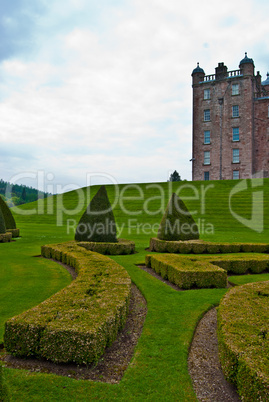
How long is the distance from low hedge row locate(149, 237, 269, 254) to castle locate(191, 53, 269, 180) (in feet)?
109

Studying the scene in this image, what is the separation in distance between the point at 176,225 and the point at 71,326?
12003 millimetres

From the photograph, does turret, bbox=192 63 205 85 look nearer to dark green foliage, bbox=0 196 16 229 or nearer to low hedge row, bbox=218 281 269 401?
dark green foliage, bbox=0 196 16 229

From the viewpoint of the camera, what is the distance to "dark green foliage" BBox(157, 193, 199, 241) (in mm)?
16438

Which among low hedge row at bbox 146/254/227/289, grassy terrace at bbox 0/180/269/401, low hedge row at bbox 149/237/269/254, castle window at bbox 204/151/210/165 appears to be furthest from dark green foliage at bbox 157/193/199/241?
castle window at bbox 204/151/210/165

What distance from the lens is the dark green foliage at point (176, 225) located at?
53.9 feet

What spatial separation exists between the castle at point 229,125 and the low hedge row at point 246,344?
43.4m

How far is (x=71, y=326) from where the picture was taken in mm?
5090

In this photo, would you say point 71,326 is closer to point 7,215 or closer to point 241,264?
point 241,264

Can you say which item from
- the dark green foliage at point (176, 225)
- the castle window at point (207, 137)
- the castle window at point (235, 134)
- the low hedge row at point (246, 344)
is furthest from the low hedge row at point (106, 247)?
the castle window at point (235, 134)

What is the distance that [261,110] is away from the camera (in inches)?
1877

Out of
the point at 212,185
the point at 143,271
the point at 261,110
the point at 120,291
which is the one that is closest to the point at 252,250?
the point at 143,271

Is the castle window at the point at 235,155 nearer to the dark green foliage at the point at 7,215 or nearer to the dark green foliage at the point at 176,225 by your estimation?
the dark green foliage at the point at 176,225

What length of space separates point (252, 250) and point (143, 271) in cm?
737

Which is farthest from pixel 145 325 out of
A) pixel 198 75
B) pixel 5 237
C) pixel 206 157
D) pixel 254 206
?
pixel 198 75
